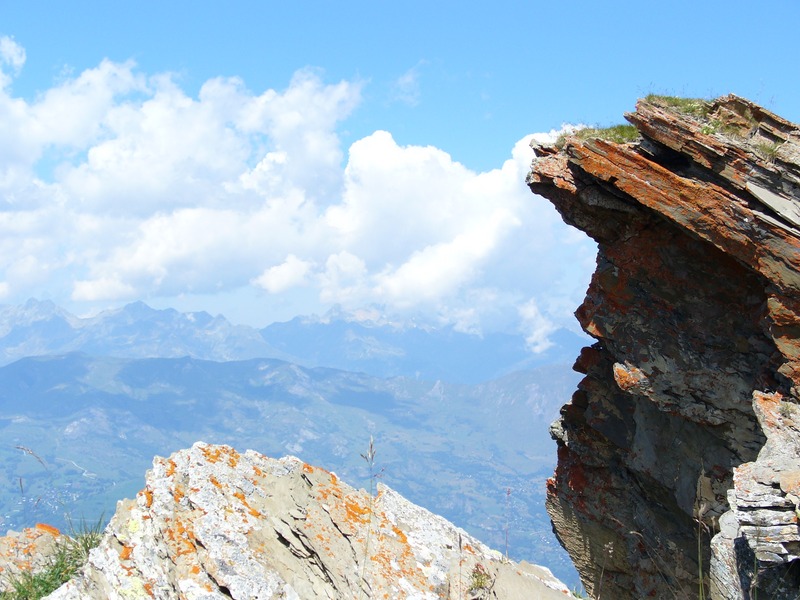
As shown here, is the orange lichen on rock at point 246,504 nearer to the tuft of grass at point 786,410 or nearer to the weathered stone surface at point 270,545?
the weathered stone surface at point 270,545

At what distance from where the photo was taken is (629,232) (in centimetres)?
1587

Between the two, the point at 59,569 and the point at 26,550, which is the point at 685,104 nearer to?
the point at 59,569

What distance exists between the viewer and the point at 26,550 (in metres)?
13.5

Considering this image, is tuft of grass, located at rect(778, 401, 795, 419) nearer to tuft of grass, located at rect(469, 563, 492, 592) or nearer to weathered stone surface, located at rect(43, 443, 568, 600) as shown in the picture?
weathered stone surface, located at rect(43, 443, 568, 600)

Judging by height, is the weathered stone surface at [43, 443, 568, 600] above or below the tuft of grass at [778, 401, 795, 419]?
below

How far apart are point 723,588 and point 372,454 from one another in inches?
209

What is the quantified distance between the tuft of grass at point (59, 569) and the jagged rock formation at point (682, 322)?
406 inches

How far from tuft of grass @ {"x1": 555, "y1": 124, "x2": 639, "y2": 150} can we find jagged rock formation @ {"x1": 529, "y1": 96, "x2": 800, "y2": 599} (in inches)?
19.8

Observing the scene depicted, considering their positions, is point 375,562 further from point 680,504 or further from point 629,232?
point 629,232

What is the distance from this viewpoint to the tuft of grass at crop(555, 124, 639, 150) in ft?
52.0

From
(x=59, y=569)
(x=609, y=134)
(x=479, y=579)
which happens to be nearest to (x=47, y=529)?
(x=59, y=569)

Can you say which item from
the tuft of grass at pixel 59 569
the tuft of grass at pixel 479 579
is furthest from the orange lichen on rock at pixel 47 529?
the tuft of grass at pixel 479 579

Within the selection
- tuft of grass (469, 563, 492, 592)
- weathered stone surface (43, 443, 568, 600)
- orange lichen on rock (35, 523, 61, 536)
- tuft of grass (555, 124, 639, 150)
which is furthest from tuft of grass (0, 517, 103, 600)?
tuft of grass (555, 124, 639, 150)

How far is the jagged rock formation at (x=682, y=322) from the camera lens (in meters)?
12.7
